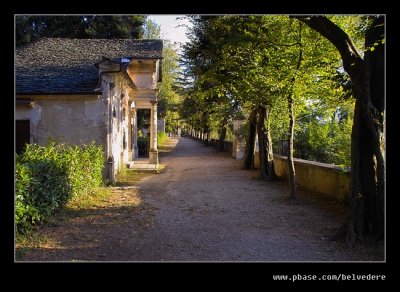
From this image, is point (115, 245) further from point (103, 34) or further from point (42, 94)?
point (103, 34)

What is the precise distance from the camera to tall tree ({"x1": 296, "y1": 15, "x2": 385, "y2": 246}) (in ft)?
20.0

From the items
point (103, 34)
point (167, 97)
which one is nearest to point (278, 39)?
point (103, 34)

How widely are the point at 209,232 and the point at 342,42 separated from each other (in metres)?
4.29

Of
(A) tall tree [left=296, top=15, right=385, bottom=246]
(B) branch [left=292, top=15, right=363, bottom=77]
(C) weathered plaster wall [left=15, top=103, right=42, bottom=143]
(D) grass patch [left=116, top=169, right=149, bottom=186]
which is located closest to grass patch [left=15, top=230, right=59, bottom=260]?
(A) tall tree [left=296, top=15, right=385, bottom=246]

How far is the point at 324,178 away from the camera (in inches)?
415

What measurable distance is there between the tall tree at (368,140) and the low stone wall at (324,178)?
2.63 m

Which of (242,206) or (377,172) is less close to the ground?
→ (377,172)

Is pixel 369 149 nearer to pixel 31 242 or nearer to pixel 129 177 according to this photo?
pixel 31 242

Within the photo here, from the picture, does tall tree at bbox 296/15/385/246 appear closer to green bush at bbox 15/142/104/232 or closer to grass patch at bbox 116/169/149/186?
green bush at bbox 15/142/104/232

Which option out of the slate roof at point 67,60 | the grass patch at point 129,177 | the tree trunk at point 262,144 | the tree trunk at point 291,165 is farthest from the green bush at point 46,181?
the tree trunk at point 262,144

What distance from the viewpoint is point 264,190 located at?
1220 cm

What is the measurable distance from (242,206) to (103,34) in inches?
871

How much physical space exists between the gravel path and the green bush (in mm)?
544

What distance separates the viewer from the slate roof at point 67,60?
13.8 m
